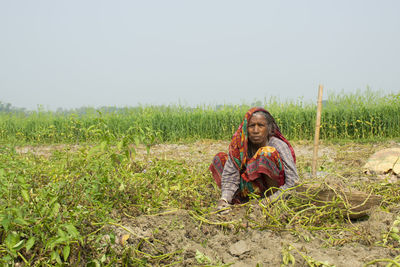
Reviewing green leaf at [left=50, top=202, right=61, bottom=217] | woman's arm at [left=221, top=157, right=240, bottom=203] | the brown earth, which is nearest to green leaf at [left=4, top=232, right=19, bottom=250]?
green leaf at [left=50, top=202, right=61, bottom=217]

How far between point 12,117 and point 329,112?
881 cm

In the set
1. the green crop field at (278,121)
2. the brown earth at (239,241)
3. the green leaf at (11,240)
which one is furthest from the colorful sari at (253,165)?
the green crop field at (278,121)

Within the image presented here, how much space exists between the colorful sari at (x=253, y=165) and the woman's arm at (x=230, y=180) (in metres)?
0.05

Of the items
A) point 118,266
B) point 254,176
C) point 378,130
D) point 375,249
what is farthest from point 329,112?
point 118,266

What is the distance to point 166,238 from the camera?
7.44ft

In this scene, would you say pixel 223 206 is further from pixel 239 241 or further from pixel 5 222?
pixel 5 222

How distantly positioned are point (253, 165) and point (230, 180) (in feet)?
0.93

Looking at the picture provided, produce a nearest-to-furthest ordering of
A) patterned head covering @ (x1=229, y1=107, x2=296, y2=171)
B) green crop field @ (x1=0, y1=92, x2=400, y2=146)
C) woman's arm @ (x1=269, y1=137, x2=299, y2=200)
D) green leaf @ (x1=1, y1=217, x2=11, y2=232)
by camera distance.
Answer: green leaf @ (x1=1, y1=217, x2=11, y2=232) → woman's arm @ (x1=269, y1=137, x2=299, y2=200) → patterned head covering @ (x1=229, y1=107, x2=296, y2=171) → green crop field @ (x1=0, y1=92, x2=400, y2=146)

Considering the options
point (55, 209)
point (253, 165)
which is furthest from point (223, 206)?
point (55, 209)

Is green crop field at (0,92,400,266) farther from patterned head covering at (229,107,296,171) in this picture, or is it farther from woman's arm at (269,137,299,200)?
patterned head covering at (229,107,296,171)

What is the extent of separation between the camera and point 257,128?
9.77ft

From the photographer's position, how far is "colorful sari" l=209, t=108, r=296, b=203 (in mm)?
2916

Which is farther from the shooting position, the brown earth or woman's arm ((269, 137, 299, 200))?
woman's arm ((269, 137, 299, 200))

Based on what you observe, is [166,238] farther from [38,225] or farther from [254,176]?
[254,176]
